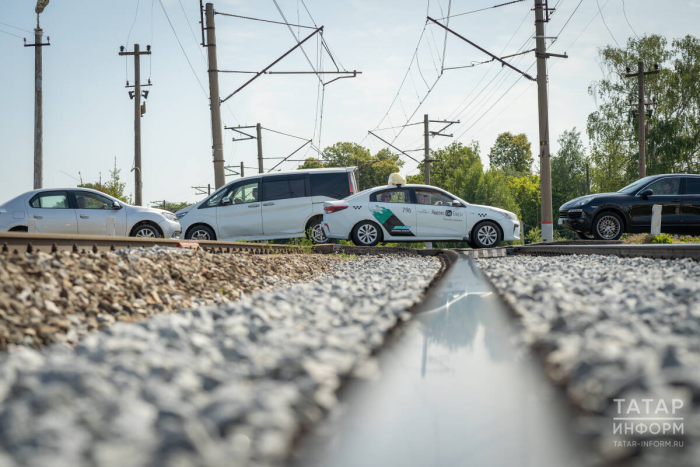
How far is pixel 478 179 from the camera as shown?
55.4m

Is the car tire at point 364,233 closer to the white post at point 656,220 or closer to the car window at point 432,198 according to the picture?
the car window at point 432,198

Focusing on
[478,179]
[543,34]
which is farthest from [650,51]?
[543,34]

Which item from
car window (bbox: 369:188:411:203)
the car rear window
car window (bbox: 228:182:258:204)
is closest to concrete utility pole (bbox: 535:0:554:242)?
car window (bbox: 369:188:411:203)

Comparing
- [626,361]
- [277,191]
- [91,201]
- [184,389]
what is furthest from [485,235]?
[184,389]

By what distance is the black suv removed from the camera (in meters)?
12.8

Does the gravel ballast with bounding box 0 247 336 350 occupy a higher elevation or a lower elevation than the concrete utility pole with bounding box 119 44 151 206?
lower

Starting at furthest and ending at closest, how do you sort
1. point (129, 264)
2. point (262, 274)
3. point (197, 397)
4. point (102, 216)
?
point (102, 216), point (262, 274), point (129, 264), point (197, 397)

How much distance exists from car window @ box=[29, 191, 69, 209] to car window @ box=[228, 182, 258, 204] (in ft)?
12.3

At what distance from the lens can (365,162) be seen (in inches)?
3310

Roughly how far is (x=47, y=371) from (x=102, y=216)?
1124cm

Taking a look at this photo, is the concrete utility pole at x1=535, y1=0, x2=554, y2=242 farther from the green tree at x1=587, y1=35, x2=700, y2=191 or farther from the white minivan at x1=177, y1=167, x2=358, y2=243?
the green tree at x1=587, y1=35, x2=700, y2=191

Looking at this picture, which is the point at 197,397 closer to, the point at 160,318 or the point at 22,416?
the point at 22,416

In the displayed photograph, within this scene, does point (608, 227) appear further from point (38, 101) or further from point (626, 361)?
point (38, 101)

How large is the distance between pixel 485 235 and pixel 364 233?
112 inches
